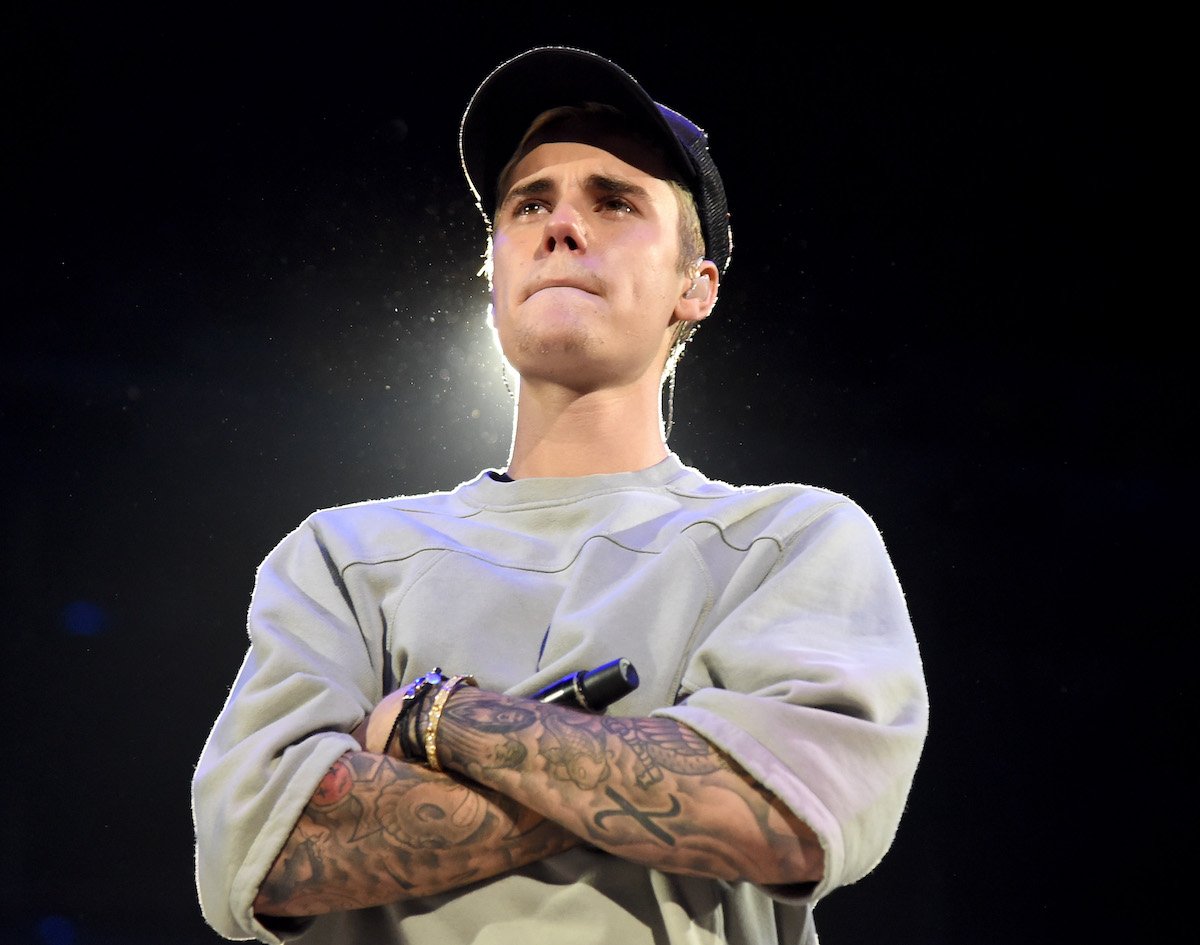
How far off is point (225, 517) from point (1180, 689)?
3132 millimetres

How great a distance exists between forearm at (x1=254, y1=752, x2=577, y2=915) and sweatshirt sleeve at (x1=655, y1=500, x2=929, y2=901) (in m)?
0.24

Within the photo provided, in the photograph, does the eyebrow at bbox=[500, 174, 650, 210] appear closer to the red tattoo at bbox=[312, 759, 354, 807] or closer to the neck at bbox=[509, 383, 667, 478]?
the neck at bbox=[509, 383, 667, 478]

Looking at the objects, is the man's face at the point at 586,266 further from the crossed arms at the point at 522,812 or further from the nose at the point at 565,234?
the crossed arms at the point at 522,812

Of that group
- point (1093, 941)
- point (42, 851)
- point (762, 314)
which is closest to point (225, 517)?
point (42, 851)

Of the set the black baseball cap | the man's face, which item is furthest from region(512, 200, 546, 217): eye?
the black baseball cap

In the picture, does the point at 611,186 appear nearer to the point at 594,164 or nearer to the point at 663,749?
the point at 594,164

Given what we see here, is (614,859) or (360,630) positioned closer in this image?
(614,859)

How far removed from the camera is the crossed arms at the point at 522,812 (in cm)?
137

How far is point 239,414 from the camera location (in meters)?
3.84

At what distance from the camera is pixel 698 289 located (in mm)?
2279

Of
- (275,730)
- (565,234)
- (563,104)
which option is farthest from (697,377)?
(275,730)

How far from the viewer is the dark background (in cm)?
359

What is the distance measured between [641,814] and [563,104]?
1280 millimetres

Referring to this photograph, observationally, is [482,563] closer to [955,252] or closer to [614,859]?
[614,859]
